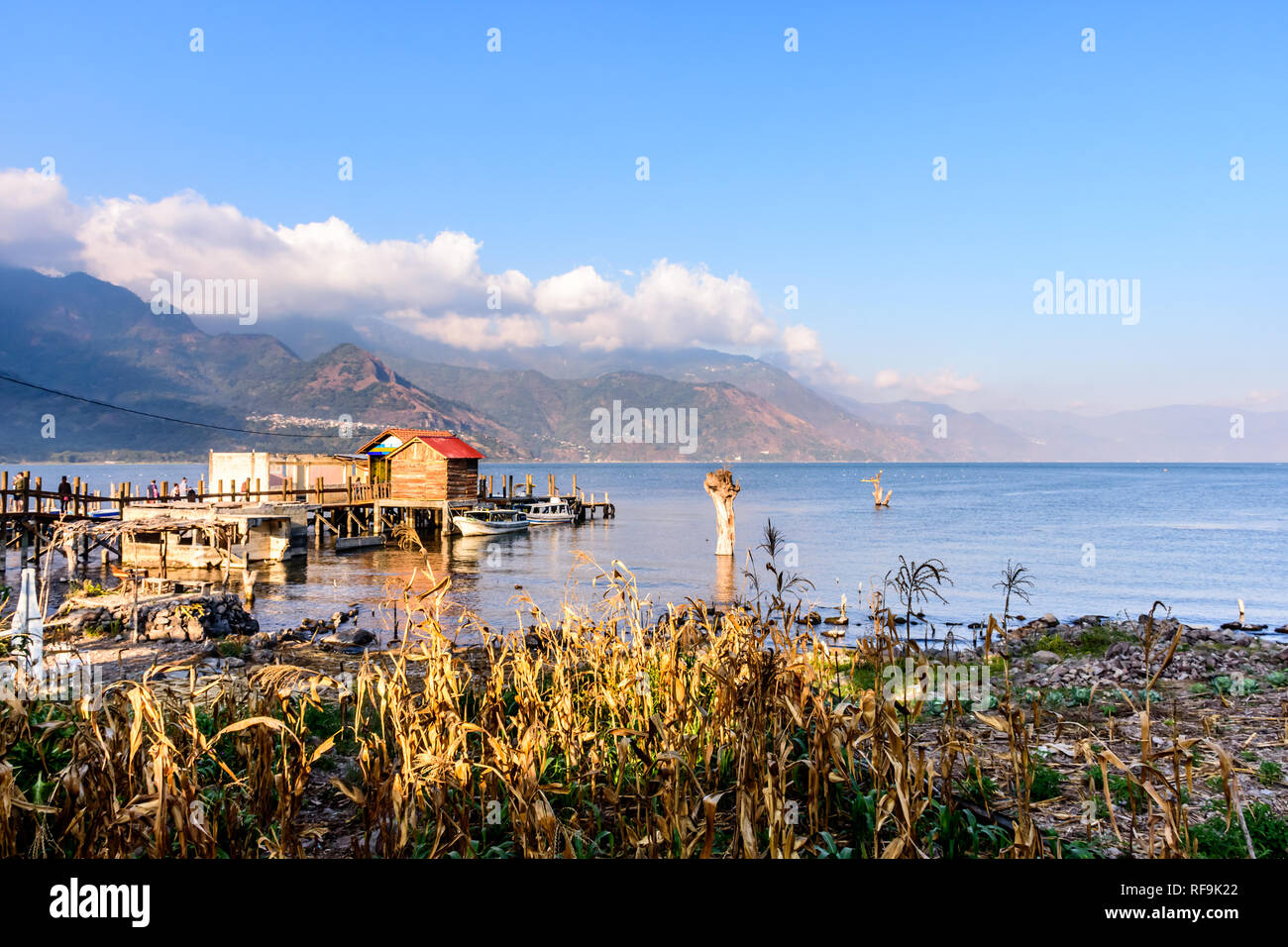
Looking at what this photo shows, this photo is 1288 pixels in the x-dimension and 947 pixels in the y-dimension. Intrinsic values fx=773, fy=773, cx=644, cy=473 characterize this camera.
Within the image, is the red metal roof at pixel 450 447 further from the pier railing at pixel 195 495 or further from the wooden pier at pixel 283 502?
the pier railing at pixel 195 495

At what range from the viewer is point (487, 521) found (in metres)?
46.8

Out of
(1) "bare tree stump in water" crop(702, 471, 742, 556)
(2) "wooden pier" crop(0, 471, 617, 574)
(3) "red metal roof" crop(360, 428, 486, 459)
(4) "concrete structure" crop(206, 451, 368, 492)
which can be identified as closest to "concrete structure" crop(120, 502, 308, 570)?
(2) "wooden pier" crop(0, 471, 617, 574)

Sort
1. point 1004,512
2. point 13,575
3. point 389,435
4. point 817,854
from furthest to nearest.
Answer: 1. point 1004,512
2. point 389,435
3. point 13,575
4. point 817,854

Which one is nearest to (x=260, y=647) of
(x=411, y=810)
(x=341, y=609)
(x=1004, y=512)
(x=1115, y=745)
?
(x=341, y=609)

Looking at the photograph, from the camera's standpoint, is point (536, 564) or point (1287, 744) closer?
point (1287, 744)

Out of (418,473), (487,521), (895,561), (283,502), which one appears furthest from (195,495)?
(895,561)

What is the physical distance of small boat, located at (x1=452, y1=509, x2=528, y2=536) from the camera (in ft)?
150

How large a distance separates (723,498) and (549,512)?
86.7ft

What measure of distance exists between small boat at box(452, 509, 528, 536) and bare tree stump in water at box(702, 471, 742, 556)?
60.4ft

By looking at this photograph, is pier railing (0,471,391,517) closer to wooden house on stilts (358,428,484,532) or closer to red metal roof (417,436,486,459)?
wooden house on stilts (358,428,484,532)

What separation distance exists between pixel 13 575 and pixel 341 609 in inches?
499

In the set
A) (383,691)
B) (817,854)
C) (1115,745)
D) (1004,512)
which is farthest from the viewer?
(1004,512)

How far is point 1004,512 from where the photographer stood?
71.4 meters
